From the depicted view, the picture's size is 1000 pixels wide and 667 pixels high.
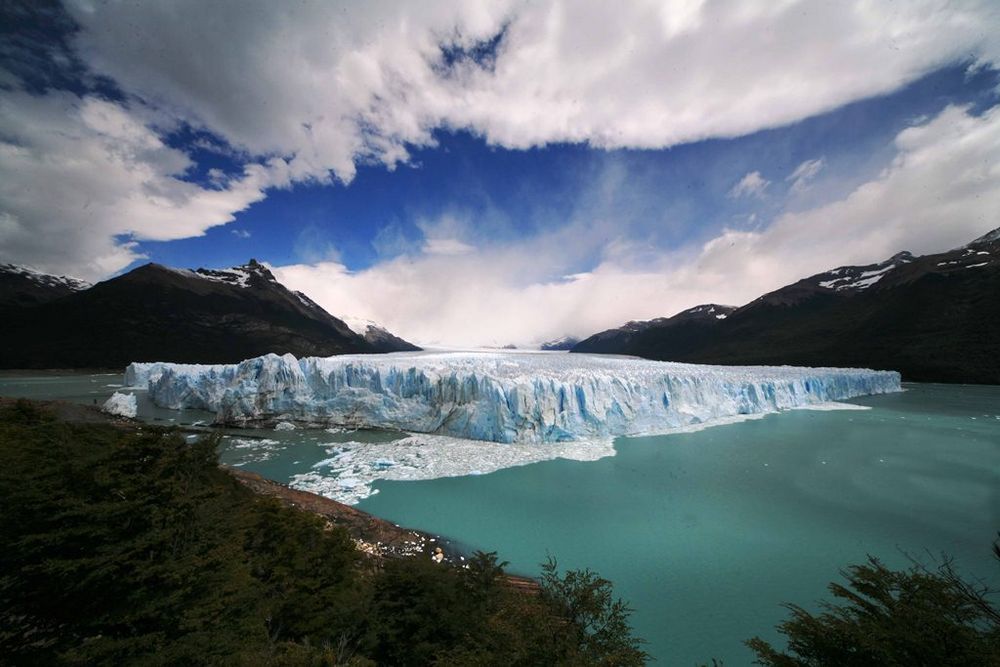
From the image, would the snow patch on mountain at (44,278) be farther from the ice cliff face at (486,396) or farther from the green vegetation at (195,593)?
the green vegetation at (195,593)

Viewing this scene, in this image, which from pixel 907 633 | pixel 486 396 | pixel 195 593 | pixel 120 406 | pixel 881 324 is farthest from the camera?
pixel 881 324

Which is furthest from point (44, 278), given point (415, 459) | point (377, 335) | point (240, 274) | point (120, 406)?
point (415, 459)

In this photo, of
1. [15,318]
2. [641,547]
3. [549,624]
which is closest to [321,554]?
[549,624]

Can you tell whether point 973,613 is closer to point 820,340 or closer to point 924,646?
point 924,646

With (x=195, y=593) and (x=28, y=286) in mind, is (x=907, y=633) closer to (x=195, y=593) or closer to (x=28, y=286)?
(x=195, y=593)

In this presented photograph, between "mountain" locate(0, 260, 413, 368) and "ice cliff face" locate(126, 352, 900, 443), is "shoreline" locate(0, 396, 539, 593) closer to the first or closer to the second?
"ice cliff face" locate(126, 352, 900, 443)

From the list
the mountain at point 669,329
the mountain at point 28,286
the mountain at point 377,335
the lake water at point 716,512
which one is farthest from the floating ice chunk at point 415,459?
the mountain at point 377,335
